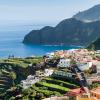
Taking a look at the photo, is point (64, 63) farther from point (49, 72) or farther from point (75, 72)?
point (75, 72)

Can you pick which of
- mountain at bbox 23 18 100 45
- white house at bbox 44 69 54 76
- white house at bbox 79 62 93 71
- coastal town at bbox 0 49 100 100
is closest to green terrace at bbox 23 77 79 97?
coastal town at bbox 0 49 100 100

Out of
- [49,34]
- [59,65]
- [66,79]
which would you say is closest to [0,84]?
[59,65]

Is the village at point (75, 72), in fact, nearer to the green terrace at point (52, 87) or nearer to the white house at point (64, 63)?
the white house at point (64, 63)

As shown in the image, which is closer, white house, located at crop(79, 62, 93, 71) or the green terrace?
the green terrace

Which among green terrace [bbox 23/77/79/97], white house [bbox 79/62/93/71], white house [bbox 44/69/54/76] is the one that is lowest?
green terrace [bbox 23/77/79/97]

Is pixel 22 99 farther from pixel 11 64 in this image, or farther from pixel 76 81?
pixel 11 64

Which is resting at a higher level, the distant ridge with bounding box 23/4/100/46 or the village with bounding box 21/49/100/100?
the distant ridge with bounding box 23/4/100/46

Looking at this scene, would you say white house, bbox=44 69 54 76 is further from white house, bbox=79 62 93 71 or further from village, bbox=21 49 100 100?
white house, bbox=79 62 93 71

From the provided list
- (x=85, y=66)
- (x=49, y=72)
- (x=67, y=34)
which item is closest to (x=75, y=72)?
(x=85, y=66)

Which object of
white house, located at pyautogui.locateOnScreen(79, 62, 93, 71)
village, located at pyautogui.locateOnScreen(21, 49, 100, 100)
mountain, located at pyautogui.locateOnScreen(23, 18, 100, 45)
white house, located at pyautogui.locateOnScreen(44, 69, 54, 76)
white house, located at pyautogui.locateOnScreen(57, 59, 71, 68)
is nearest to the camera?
village, located at pyautogui.locateOnScreen(21, 49, 100, 100)

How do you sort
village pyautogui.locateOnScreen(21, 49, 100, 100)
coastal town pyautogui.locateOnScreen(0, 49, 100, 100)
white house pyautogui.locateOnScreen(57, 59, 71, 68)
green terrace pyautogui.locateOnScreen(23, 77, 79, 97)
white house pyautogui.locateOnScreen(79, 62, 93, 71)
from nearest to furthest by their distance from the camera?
coastal town pyautogui.locateOnScreen(0, 49, 100, 100), green terrace pyautogui.locateOnScreen(23, 77, 79, 97), village pyautogui.locateOnScreen(21, 49, 100, 100), white house pyautogui.locateOnScreen(79, 62, 93, 71), white house pyautogui.locateOnScreen(57, 59, 71, 68)
